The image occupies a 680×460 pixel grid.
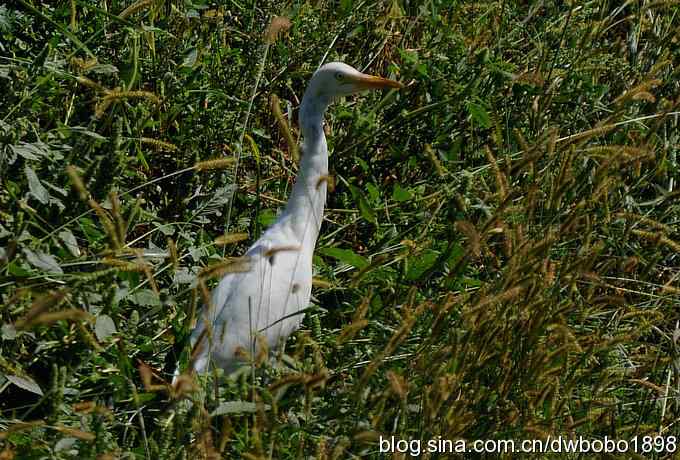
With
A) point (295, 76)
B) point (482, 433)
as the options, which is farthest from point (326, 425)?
point (295, 76)

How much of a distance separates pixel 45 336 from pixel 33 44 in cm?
100

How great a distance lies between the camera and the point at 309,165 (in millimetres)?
2893

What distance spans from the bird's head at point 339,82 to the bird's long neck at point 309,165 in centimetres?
3

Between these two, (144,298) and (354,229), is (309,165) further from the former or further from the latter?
(144,298)

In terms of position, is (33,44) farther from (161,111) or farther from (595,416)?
(595,416)

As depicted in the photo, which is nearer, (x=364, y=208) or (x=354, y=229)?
(x=364, y=208)

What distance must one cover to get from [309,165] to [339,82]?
254mm

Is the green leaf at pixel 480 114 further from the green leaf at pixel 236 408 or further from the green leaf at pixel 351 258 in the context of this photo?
the green leaf at pixel 236 408

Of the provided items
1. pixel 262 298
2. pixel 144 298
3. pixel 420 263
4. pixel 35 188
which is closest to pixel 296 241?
pixel 262 298

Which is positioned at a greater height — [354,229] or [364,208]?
[364,208]

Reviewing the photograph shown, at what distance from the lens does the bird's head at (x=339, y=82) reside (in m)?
2.91

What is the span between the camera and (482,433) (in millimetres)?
1888

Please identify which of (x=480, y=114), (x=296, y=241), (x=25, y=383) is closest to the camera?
(x=25, y=383)

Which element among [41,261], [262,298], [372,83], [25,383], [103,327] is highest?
[372,83]
